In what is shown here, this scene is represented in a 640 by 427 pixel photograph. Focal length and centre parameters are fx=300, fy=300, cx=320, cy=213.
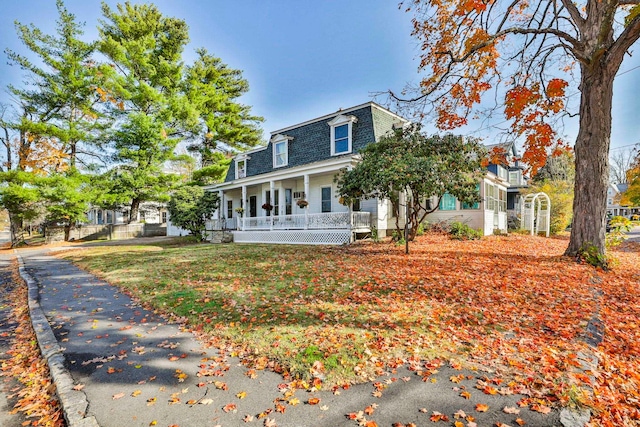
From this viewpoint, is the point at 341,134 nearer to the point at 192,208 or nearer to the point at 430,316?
the point at 192,208

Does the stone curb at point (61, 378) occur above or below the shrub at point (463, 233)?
below

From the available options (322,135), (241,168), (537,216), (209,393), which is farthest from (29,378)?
(537,216)

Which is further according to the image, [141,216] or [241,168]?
[141,216]

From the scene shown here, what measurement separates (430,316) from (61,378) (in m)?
4.95

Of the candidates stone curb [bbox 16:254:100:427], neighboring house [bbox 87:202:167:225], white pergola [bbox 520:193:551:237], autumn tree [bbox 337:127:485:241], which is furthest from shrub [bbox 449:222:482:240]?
neighboring house [bbox 87:202:167:225]

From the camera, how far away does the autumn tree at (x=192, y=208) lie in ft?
63.1

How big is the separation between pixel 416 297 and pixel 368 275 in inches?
72.8

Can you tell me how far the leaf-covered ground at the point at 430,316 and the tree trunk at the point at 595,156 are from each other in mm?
1136

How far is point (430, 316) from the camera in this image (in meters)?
4.91

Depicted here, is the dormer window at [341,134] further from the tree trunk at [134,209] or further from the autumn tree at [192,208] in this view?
the tree trunk at [134,209]

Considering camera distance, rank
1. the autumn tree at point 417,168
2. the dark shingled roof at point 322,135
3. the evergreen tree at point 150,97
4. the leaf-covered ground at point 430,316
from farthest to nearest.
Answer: the evergreen tree at point 150,97
the dark shingled roof at point 322,135
the autumn tree at point 417,168
the leaf-covered ground at point 430,316

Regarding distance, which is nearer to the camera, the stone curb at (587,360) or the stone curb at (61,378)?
the stone curb at (587,360)

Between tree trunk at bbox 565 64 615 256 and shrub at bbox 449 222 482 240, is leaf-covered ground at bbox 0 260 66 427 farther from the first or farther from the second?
shrub at bbox 449 222 482 240

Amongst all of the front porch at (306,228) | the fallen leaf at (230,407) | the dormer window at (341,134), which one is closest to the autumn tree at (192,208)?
the front porch at (306,228)
